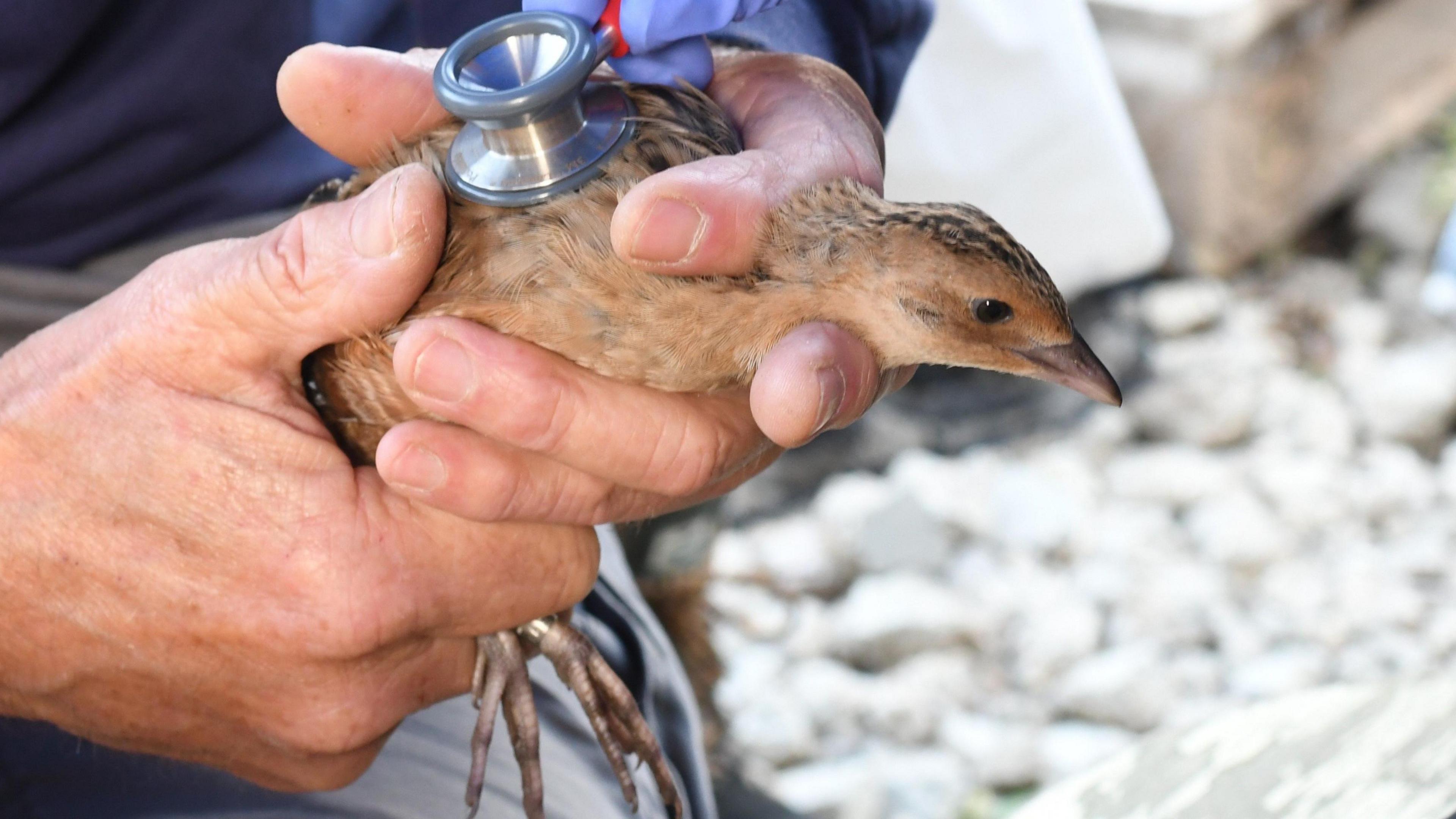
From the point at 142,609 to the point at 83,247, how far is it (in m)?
0.68

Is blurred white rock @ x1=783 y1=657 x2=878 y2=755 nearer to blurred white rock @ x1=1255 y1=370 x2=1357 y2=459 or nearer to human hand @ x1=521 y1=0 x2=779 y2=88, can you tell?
blurred white rock @ x1=1255 y1=370 x2=1357 y2=459

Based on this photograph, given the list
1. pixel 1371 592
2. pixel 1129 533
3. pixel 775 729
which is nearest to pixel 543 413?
pixel 775 729

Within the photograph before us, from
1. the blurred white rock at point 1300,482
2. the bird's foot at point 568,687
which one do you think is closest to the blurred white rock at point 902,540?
the blurred white rock at point 1300,482

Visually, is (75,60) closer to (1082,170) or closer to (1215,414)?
(1082,170)

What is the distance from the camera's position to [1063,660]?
4031 millimetres

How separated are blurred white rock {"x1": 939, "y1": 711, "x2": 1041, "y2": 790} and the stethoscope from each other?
2608 millimetres

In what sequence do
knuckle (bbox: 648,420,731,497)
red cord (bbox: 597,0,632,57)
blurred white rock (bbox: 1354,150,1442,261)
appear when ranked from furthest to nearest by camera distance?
blurred white rock (bbox: 1354,150,1442,261), knuckle (bbox: 648,420,731,497), red cord (bbox: 597,0,632,57)

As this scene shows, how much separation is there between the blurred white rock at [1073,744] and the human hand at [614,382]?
7.04 ft

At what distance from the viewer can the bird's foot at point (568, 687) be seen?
2096 mm

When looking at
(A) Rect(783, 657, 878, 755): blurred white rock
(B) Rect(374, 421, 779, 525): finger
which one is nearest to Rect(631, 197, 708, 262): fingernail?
(B) Rect(374, 421, 779, 525): finger

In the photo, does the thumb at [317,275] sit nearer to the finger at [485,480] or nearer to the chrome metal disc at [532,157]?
the chrome metal disc at [532,157]

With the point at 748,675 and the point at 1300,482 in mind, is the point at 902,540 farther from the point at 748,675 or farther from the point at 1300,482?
the point at 1300,482

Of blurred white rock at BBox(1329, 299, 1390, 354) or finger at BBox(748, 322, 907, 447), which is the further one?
blurred white rock at BBox(1329, 299, 1390, 354)

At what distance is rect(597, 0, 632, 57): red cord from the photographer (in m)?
1.68
